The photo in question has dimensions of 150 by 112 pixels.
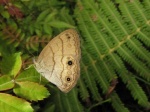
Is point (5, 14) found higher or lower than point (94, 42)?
higher

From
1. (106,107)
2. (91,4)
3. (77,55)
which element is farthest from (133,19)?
(77,55)

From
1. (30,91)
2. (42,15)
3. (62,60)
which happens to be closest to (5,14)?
(42,15)

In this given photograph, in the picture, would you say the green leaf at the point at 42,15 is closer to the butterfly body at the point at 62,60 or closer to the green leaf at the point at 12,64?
the butterfly body at the point at 62,60

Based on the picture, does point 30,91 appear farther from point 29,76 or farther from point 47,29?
point 47,29

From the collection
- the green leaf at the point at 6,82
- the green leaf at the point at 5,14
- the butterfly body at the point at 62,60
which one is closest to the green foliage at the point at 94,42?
the green leaf at the point at 5,14

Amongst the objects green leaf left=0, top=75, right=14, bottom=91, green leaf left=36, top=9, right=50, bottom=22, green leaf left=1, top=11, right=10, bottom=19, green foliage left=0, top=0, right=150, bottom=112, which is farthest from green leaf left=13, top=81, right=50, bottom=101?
green leaf left=36, top=9, right=50, bottom=22

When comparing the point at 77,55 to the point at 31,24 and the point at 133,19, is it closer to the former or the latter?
the point at 31,24
